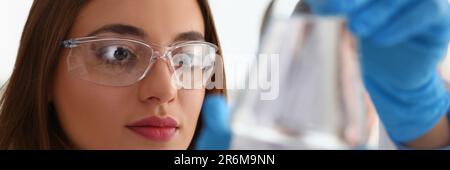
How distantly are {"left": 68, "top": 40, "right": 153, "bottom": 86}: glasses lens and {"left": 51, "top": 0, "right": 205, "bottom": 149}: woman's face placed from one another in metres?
0.01

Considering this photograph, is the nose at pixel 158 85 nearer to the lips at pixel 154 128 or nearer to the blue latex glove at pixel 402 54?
the lips at pixel 154 128

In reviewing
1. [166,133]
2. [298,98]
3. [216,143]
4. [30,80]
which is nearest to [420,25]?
[298,98]

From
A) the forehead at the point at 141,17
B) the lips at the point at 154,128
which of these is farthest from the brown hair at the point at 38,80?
the lips at the point at 154,128

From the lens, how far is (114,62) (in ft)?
2.87

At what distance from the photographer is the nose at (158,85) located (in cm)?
85

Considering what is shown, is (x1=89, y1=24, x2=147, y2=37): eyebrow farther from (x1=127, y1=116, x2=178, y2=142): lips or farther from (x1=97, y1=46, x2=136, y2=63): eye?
(x1=127, y1=116, x2=178, y2=142): lips

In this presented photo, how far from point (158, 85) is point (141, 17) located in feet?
0.42

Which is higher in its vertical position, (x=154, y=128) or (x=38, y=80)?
(x=38, y=80)

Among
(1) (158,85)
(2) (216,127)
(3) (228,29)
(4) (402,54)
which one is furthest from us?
(3) (228,29)

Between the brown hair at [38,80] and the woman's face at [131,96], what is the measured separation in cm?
3

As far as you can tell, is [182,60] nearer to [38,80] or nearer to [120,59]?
[120,59]

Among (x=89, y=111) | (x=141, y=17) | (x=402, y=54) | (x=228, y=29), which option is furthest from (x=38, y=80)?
(x=402, y=54)

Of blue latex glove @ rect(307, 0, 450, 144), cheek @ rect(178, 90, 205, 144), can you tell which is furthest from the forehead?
blue latex glove @ rect(307, 0, 450, 144)
